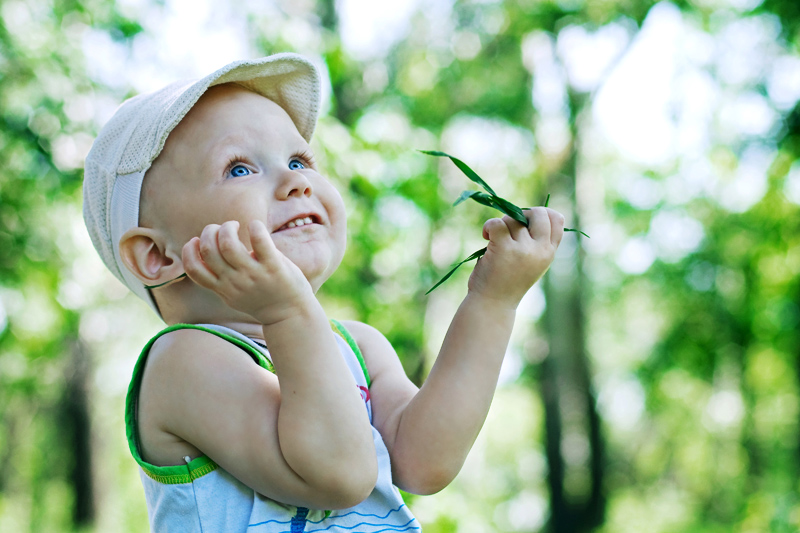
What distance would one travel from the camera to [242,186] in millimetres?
1324

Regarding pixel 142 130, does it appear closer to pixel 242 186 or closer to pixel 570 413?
pixel 242 186

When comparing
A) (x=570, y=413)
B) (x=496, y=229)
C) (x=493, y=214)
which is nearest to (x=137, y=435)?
(x=496, y=229)

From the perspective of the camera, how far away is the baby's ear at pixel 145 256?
1.42 meters

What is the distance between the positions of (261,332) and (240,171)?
1.03 ft

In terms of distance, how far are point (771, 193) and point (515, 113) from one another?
3851 millimetres

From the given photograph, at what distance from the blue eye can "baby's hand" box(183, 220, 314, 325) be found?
10.7 inches

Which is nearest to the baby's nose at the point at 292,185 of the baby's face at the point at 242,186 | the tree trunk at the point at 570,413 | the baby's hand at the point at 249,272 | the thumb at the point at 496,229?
the baby's face at the point at 242,186

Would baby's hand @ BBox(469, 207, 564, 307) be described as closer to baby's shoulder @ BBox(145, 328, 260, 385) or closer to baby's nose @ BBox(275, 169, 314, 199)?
baby's nose @ BBox(275, 169, 314, 199)

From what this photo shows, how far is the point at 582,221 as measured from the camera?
475 inches

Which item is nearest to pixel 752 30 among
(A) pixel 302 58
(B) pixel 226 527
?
(A) pixel 302 58

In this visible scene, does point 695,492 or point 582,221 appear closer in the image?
point 582,221

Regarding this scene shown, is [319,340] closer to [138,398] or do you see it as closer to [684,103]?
[138,398]

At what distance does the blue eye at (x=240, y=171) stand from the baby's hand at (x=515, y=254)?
1.54ft

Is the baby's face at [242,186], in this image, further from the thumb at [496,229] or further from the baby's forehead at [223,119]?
the thumb at [496,229]
